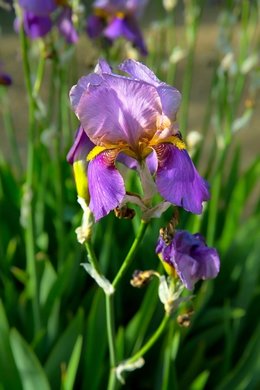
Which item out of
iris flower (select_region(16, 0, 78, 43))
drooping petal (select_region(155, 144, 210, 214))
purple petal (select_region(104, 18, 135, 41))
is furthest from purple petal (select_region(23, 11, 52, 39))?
drooping petal (select_region(155, 144, 210, 214))

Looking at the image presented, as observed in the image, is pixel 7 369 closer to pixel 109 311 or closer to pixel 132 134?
pixel 109 311

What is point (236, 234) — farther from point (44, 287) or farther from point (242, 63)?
point (44, 287)

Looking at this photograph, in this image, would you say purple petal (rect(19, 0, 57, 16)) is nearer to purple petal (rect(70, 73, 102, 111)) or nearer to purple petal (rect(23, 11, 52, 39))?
purple petal (rect(23, 11, 52, 39))

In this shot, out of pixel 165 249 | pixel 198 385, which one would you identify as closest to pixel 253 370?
pixel 198 385

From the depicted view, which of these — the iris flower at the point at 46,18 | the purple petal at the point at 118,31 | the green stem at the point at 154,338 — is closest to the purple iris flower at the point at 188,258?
the green stem at the point at 154,338

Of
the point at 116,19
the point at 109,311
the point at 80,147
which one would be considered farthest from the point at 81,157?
the point at 116,19
